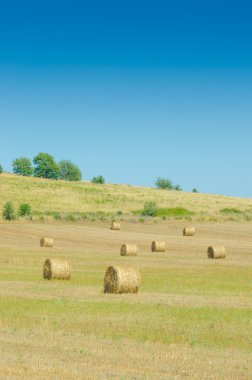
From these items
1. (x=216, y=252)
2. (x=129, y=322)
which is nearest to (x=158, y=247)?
(x=216, y=252)

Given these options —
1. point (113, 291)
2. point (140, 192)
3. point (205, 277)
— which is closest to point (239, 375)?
point (113, 291)

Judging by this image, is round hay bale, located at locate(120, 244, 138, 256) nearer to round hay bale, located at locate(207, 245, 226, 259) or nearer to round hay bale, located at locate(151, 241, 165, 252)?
round hay bale, located at locate(207, 245, 226, 259)

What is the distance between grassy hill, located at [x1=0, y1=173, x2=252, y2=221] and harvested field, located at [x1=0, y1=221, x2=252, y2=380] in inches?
1970

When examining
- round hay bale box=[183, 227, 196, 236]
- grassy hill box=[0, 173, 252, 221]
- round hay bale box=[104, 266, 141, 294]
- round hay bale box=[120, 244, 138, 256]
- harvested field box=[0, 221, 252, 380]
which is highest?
grassy hill box=[0, 173, 252, 221]

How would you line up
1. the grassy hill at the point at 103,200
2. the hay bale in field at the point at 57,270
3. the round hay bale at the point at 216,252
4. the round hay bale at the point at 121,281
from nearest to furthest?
the round hay bale at the point at 121,281 → the hay bale in field at the point at 57,270 → the round hay bale at the point at 216,252 → the grassy hill at the point at 103,200

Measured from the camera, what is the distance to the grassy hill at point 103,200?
300 feet

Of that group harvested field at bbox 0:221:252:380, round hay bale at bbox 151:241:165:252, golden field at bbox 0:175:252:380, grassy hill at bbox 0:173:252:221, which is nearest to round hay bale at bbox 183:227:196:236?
golden field at bbox 0:175:252:380

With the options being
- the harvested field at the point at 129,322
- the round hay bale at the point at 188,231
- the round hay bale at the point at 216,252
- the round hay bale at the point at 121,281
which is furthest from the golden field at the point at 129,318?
the round hay bale at the point at 188,231

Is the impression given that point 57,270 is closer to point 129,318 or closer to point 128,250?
point 129,318

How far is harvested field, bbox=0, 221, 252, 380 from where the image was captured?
42.9 ft

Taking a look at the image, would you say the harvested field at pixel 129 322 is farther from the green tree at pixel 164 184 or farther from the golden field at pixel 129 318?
the green tree at pixel 164 184

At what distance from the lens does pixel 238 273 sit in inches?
1266

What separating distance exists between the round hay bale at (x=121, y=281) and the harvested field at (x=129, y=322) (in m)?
0.38

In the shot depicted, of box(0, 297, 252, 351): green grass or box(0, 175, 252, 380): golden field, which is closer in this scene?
box(0, 175, 252, 380): golden field
